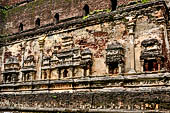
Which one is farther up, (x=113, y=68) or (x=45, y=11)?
(x=45, y=11)

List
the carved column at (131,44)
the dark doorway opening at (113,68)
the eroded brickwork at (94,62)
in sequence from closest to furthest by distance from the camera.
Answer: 1. the eroded brickwork at (94,62)
2. the carved column at (131,44)
3. the dark doorway opening at (113,68)

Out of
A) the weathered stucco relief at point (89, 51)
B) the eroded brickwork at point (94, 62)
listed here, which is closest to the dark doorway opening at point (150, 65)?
the eroded brickwork at point (94, 62)

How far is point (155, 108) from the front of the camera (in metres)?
8.17

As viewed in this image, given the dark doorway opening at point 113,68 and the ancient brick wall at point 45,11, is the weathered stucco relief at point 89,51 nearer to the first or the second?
the dark doorway opening at point 113,68

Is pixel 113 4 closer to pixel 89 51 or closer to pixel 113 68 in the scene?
pixel 89 51

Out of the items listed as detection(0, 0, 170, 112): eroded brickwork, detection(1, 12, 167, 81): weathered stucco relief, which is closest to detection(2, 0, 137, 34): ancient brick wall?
detection(0, 0, 170, 112): eroded brickwork

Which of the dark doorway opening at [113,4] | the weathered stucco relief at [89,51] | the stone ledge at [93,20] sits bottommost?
the weathered stucco relief at [89,51]

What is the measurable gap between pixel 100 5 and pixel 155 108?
27.4ft

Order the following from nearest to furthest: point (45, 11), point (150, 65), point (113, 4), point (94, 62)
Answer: point (150, 65), point (94, 62), point (113, 4), point (45, 11)

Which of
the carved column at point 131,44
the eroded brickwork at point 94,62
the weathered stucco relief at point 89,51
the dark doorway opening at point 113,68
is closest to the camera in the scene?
the eroded brickwork at point 94,62

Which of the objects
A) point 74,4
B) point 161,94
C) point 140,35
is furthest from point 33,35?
point 161,94

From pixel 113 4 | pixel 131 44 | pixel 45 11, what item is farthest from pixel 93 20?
pixel 45 11

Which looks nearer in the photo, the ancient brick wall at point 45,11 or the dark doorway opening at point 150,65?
the dark doorway opening at point 150,65

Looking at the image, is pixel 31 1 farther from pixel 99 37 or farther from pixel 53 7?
pixel 99 37
